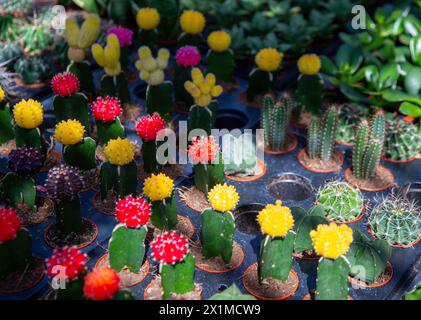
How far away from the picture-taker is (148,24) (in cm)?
481

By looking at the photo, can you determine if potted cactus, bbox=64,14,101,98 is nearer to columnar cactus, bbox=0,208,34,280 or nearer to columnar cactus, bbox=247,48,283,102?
columnar cactus, bbox=247,48,283,102

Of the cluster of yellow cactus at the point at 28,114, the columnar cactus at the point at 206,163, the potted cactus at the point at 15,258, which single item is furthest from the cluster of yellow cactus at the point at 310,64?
the potted cactus at the point at 15,258

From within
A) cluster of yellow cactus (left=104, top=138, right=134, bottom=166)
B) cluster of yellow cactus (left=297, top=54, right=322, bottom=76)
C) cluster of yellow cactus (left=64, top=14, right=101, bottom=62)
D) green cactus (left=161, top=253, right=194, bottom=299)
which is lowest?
green cactus (left=161, top=253, right=194, bottom=299)

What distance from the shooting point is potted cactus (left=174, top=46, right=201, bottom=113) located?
4339 millimetres

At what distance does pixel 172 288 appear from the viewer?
9.38 ft

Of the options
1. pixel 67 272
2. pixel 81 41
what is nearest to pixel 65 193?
pixel 67 272

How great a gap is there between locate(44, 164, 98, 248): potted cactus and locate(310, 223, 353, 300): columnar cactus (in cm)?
122

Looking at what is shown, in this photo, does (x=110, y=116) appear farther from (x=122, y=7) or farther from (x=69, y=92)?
(x=122, y=7)

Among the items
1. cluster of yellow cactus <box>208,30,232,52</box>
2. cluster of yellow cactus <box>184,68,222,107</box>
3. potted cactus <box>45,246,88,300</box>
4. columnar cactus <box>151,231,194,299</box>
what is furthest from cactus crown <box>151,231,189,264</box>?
cluster of yellow cactus <box>208,30,232,52</box>

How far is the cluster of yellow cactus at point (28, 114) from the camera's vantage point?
3.58m

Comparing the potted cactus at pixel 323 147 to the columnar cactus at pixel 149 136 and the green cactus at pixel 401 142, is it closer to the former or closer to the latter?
the green cactus at pixel 401 142

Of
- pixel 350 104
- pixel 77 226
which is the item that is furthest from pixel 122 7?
pixel 77 226

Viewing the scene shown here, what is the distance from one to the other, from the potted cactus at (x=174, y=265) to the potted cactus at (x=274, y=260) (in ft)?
1.11
